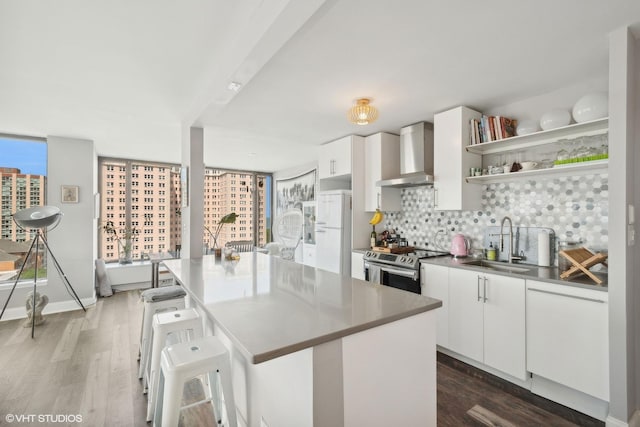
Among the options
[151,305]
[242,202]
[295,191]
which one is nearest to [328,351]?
[151,305]

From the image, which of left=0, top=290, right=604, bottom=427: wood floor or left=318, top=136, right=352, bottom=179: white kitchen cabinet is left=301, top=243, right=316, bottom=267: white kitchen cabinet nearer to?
left=318, top=136, right=352, bottom=179: white kitchen cabinet

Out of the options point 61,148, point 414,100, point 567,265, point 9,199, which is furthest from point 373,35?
point 9,199

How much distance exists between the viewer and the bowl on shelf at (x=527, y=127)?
249 cm

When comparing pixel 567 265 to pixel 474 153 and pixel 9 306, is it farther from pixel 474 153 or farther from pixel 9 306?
pixel 9 306

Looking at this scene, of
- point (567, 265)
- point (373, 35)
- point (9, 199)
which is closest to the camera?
point (373, 35)

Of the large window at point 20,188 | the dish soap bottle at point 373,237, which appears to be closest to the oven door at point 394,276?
the dish soap bottle at point 373,237

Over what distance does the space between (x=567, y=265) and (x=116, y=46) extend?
3.57m

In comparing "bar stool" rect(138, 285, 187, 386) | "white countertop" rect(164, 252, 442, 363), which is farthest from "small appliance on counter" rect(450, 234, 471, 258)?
"bar stool" rect(138, 285, 187, 386)

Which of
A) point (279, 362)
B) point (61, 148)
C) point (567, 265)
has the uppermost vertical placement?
point (61, 148)

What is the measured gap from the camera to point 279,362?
4.02 feet

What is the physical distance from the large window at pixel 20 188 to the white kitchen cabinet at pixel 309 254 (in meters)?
3.58

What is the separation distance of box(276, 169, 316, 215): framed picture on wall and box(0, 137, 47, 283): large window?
400 cm

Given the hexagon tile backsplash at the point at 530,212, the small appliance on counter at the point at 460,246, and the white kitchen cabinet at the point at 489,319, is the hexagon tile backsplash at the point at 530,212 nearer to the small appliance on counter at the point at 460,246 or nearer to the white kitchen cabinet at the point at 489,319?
the small appliance on counter at the point at 460,246

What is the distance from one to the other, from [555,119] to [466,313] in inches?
66.4
